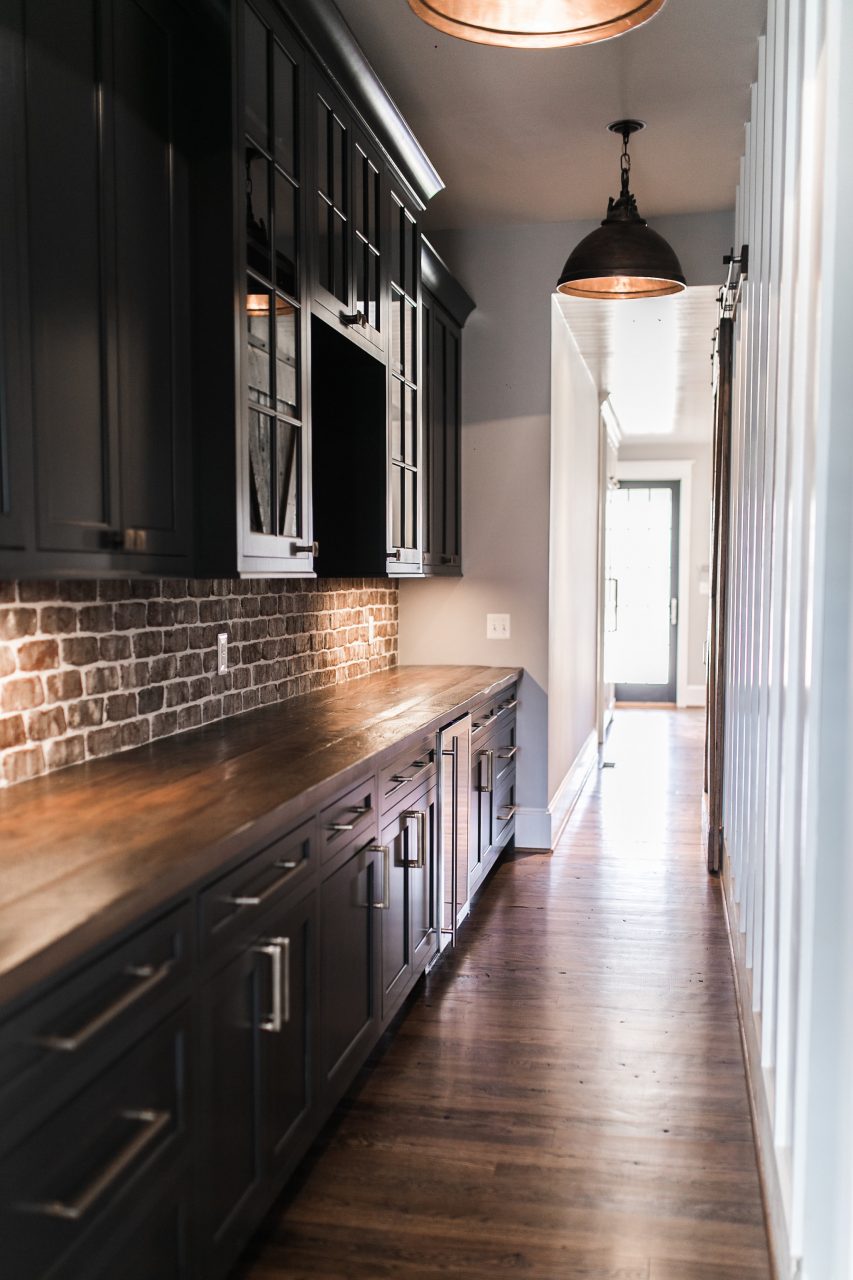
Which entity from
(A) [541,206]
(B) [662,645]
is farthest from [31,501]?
(B) [662,645]

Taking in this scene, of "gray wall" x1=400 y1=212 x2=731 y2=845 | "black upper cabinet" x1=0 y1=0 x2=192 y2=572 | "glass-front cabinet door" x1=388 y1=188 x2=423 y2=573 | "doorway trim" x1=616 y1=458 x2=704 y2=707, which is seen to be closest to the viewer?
"black upper cabinet" x1=0 y1=0 x2=192 y2=572

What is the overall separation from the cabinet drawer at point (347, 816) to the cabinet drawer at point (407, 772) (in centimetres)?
10

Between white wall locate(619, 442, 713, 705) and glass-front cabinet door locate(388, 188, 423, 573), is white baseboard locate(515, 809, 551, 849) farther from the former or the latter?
white wall locate(619, 442, 713, 705)

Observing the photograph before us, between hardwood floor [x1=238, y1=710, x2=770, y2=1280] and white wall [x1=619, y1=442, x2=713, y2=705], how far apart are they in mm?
7473

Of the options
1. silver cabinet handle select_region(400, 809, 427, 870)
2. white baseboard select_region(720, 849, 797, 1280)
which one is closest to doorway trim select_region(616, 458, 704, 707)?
white baseboard select_region(720, 849, 797, 1280)

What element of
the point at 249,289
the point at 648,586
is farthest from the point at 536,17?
the point at 648,586

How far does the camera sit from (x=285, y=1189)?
95.0 inches

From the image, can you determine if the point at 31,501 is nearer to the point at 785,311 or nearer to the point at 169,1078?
the point at 169,1078

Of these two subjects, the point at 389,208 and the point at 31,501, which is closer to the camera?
the point at 31,501

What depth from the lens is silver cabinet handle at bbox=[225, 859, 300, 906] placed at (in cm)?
195

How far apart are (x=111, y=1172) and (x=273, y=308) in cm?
205

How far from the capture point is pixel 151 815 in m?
2.01

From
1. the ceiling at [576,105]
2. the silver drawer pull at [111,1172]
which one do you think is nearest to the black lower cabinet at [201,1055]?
the silver drawer pull at [111,1172]

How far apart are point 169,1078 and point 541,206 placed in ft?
14.7
